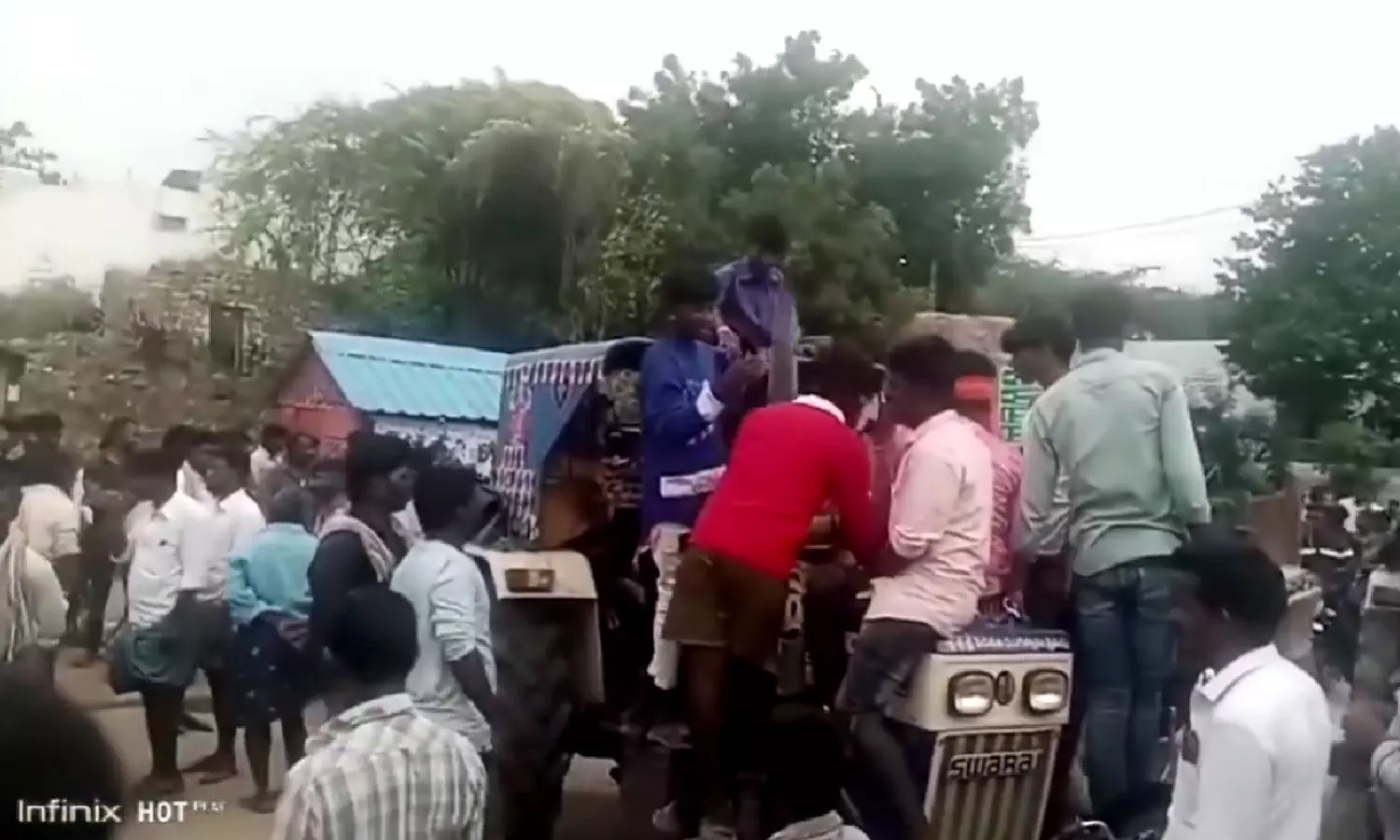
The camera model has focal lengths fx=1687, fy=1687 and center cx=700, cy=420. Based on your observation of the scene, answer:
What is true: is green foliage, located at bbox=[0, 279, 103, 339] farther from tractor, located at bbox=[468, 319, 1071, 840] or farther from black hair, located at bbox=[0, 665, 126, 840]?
tractor, located at bbox=[468, 319, 1071, 840]

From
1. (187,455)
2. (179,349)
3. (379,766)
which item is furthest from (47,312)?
(379,766)

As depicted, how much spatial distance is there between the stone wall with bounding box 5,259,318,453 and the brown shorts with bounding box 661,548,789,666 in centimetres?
83

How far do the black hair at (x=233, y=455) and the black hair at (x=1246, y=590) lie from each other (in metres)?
1.63

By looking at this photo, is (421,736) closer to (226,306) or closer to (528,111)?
(226,306)

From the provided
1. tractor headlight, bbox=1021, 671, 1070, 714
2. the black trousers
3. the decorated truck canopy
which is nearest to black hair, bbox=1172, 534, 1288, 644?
tractor headlight, bbox=1021, 671, 1070, 714

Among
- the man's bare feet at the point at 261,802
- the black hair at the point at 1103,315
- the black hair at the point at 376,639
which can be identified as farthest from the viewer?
the black hair at the point at 1103,315

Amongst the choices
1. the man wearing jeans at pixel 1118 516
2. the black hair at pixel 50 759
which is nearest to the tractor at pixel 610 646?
the man wearing jeans at pixel 1118 516

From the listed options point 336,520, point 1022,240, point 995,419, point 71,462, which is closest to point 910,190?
point 1022,240

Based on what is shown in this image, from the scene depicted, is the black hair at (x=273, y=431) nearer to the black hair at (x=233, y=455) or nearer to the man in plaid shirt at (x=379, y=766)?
the black hair at (x=233, y=455)

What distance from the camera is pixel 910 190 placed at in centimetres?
305

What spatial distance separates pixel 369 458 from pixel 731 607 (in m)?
0.70

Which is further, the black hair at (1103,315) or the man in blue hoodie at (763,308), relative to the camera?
the black hair at (1103,315)

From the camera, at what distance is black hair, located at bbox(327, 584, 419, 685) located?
258cm

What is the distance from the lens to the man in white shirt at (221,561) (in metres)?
2.91
